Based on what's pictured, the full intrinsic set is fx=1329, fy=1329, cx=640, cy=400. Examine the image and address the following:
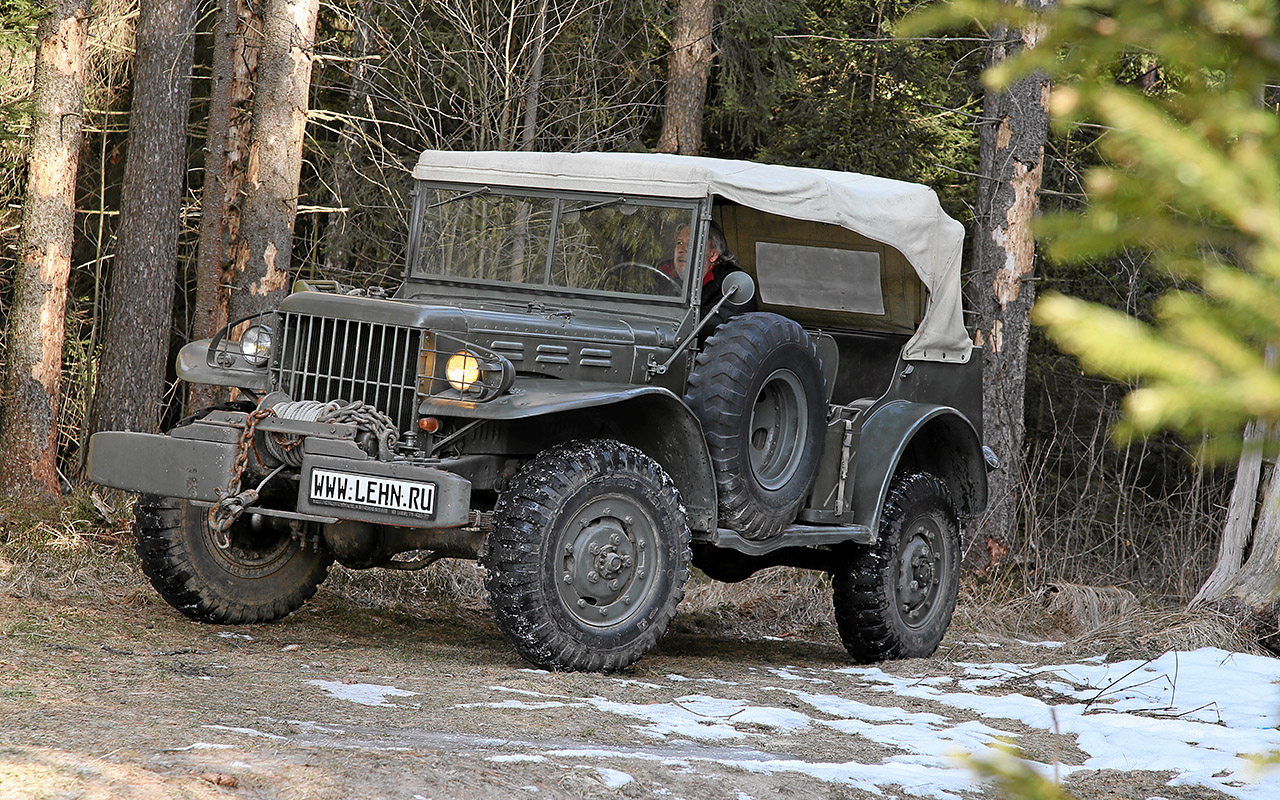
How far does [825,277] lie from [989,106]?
13.6ft

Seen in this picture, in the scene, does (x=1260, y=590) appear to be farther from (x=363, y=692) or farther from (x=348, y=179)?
(x=348, y=179)

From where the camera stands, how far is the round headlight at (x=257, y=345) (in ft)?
20.1

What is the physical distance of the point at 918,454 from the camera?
313 inches

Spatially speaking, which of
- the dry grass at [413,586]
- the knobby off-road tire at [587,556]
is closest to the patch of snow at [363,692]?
the knobby off-road tire at [587,556]

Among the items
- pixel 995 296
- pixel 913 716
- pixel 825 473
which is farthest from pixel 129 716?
pixel 995 296

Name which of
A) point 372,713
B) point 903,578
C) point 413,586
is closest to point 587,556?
point 372,713

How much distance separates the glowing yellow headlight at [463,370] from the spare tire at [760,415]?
3.52ft

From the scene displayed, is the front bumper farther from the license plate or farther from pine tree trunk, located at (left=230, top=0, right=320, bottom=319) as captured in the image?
pine tree trunk, located at (left=230, top=0, right=320, bottom=319)

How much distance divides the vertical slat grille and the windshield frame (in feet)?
3.57

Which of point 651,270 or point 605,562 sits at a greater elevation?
point 651,270

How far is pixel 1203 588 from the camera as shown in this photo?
9102 mm

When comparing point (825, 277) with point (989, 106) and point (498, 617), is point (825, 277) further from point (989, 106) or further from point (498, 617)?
point (989, 106)

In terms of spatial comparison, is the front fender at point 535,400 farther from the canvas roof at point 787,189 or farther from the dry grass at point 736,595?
the dry grass at point 736,595

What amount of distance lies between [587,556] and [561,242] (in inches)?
70.9
